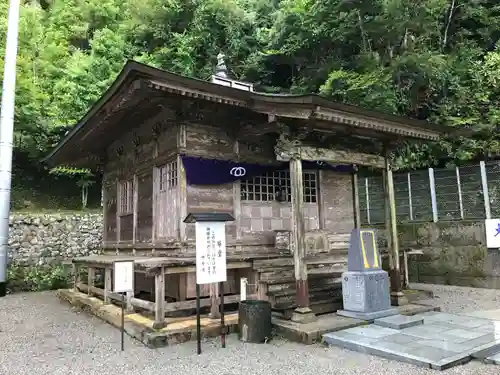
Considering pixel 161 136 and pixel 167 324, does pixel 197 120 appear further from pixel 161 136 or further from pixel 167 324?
pixel 167 324

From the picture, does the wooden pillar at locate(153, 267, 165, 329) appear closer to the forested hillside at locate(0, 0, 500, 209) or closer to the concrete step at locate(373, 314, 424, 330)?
the concrete step at locate(373, 314, 424, 330)

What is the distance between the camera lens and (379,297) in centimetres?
713

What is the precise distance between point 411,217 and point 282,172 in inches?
258

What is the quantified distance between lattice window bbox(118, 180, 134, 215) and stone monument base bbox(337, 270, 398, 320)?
6005 millimetres

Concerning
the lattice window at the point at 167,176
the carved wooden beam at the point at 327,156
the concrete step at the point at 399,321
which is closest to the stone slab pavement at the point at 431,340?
the concrete step at the point at 399,321

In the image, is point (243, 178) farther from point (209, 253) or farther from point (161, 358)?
point (161, 358)

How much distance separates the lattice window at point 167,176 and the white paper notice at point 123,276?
2.53 meters

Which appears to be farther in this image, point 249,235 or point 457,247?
point 457,247

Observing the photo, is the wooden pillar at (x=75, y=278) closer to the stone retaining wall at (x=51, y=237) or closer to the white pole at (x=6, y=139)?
the white pole at (x=6, y=139)

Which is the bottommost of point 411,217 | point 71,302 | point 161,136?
point 71,302

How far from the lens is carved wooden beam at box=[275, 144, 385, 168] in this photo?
698cm

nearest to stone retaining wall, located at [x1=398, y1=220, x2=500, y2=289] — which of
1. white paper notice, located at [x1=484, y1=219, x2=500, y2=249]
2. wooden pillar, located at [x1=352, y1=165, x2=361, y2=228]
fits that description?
white paper notice, located at [x1=484, y1=219, x2=500, y2=249]

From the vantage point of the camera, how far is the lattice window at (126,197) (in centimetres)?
1047

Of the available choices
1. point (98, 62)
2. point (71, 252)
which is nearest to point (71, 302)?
point (71, 252)
